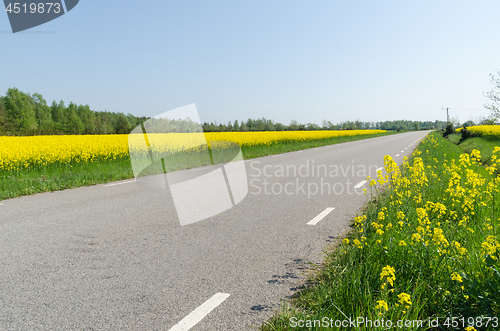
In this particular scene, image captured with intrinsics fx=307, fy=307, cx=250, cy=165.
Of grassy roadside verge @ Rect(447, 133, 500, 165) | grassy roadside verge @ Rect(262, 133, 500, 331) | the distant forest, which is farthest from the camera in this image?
the distant forest

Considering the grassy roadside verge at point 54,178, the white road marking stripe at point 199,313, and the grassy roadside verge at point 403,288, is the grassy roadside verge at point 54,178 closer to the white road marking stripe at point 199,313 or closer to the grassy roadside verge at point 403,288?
the white road marking stripe at point 199,313

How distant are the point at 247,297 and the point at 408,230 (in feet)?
7.26

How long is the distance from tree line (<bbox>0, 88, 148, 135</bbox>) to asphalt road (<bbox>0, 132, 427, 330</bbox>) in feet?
235

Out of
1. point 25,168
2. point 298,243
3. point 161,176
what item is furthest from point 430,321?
point 25,168

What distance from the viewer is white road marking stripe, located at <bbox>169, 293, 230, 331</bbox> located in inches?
92.1

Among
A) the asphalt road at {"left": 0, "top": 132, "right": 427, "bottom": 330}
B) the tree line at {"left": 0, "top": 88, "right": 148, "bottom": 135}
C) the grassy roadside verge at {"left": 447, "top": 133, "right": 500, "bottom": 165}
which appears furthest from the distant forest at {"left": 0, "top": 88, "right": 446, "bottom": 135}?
the asphalt road at {"left": 0, "top": 132, "right": 427, "bottom": 330}

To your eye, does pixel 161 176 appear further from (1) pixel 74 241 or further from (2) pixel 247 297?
(2) pixel 247 297

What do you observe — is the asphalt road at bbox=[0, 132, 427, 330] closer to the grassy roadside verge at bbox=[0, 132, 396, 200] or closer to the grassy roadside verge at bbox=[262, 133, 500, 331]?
the grassy roadside verge at bbox=[262, 133, 500, 331]

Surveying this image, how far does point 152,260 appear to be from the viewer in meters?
3.55

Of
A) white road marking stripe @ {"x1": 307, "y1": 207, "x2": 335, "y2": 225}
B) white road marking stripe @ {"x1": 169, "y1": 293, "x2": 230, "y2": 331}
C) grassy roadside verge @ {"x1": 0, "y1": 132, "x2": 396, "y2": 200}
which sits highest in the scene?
grassy roadside verge @ {"x1": 0, "y1": 132, "x2": 396, "y2": 200}

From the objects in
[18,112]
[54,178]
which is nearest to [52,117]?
[18,112]

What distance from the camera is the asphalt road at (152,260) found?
2.52m

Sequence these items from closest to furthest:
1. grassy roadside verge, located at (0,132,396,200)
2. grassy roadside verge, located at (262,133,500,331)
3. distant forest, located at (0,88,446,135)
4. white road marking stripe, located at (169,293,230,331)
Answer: grassy roadside verge, located at (262,133,500,331), white road marking stripe, located at (169,293,230,331), grassy roadside verge, located at (0,132,396,200), distant forest, located at (0,88,446,135)

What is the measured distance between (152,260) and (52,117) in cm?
11970
